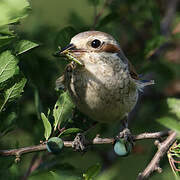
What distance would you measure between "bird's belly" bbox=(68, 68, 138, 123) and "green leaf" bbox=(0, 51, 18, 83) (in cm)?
97

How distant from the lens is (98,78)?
2.86 metres

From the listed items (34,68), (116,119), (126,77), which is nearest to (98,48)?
(126,77)

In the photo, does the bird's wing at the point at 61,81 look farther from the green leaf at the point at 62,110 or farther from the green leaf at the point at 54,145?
the green leaf at the point at 54,145

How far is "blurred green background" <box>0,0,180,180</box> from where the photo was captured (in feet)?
8.95

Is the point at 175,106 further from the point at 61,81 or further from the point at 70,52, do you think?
the point at 61,81

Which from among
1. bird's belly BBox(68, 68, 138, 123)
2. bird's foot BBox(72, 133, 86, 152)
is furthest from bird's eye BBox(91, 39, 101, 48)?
bird's foot BBox(72, 133, 86, 152)

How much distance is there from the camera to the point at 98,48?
2.89 metres

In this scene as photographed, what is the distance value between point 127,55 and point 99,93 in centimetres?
88

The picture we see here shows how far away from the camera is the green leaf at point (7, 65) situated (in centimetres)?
196

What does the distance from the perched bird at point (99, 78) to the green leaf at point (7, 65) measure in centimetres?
79

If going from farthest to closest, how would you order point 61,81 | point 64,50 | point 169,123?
point 61,81 < point 64,50 < point 169,123

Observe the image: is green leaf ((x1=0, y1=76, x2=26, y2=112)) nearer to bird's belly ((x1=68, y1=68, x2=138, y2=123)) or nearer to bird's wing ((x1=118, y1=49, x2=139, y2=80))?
bird's belly ((x1=68, y1=68, x2=138, y2=123))

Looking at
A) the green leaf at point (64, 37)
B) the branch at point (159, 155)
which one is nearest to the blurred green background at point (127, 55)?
the green leaf at point (64, 37)

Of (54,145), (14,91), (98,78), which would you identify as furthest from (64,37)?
(54,145)
